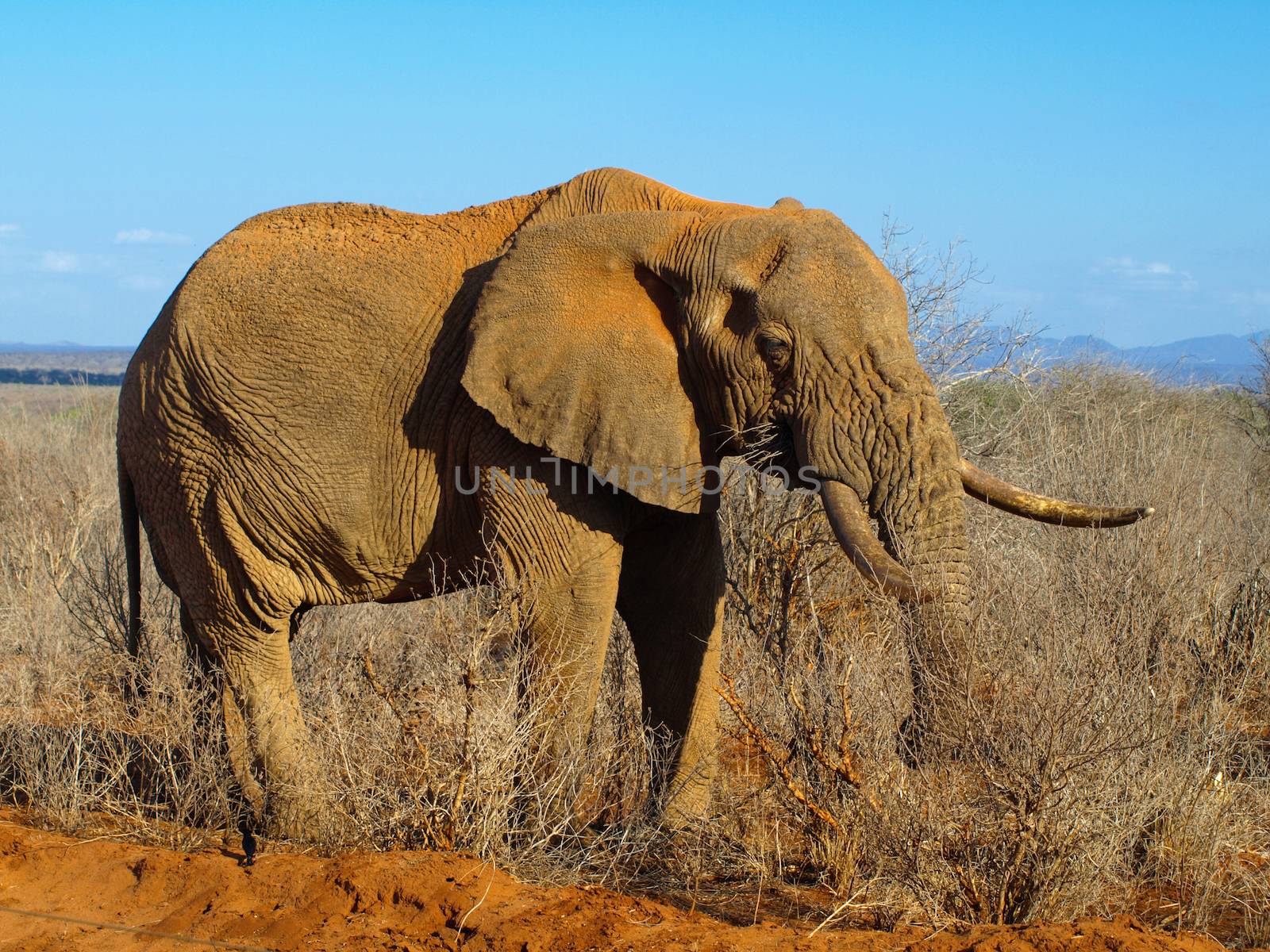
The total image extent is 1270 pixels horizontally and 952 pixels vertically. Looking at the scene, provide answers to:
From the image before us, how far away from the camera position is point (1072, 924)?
4188mm

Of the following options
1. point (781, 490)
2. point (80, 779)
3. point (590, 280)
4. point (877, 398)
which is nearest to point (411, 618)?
point (781, 490)

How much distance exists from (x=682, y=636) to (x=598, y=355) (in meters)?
1.40

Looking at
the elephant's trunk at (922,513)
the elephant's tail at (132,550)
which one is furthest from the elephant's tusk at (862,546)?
the elephant's tail at (132,550)

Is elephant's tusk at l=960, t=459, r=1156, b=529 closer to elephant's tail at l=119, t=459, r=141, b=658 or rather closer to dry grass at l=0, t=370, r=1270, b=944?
dry grass at l=0, t=370, r=1270, b=944

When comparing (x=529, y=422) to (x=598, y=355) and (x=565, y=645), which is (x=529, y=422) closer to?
(x=598, y=355)

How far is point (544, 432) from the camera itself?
16.7ft

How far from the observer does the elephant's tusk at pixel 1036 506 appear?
190 inches

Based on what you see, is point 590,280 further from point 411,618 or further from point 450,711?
point 411,618

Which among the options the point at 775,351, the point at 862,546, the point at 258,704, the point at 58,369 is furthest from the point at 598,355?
the point at 58,369

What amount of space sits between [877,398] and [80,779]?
394 centimetres

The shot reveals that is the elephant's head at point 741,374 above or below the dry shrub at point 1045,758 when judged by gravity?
above

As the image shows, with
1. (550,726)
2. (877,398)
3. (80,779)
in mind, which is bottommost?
(80,779)

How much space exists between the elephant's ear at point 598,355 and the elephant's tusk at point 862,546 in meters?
0.62

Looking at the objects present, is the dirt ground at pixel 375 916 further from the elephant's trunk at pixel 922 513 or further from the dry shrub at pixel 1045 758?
the elephant's trunk at pixel 922 513
